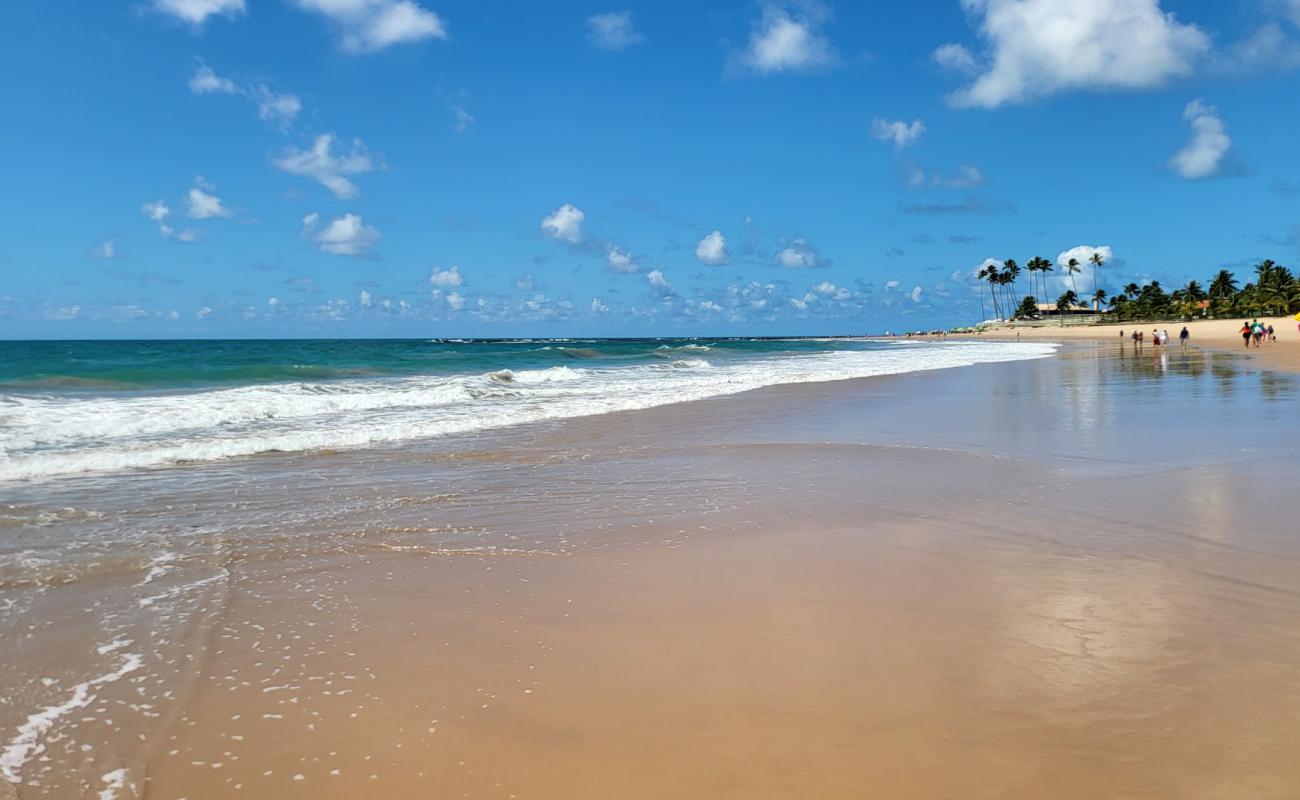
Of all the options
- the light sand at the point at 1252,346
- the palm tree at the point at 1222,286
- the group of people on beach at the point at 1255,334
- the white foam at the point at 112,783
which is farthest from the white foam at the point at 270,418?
the palm tree at the point at 1222,286

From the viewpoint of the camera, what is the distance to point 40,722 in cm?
326

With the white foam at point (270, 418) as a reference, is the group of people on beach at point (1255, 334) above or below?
above

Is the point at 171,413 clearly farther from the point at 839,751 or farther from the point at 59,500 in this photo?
the point at 839,751

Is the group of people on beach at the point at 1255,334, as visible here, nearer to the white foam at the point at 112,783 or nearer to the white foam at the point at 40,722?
the white foam at the point at 40,722

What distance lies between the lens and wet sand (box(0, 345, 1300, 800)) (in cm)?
286

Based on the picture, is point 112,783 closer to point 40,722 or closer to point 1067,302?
point 40,722

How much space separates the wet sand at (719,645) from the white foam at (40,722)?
0.05 m

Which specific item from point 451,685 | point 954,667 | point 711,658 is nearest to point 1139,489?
point 954,667

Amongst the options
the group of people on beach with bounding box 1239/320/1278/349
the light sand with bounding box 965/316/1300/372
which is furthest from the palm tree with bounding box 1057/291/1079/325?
the group of people on beach with bounding box 1239/320/1278/349

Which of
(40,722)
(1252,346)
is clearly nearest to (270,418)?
(40,722)

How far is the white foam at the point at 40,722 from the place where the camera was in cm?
296

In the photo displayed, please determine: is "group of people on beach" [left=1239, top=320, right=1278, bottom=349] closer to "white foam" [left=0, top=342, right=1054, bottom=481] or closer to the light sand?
the light sand

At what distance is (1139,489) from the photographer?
24.0ft

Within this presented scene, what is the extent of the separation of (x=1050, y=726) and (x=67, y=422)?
600 inches
